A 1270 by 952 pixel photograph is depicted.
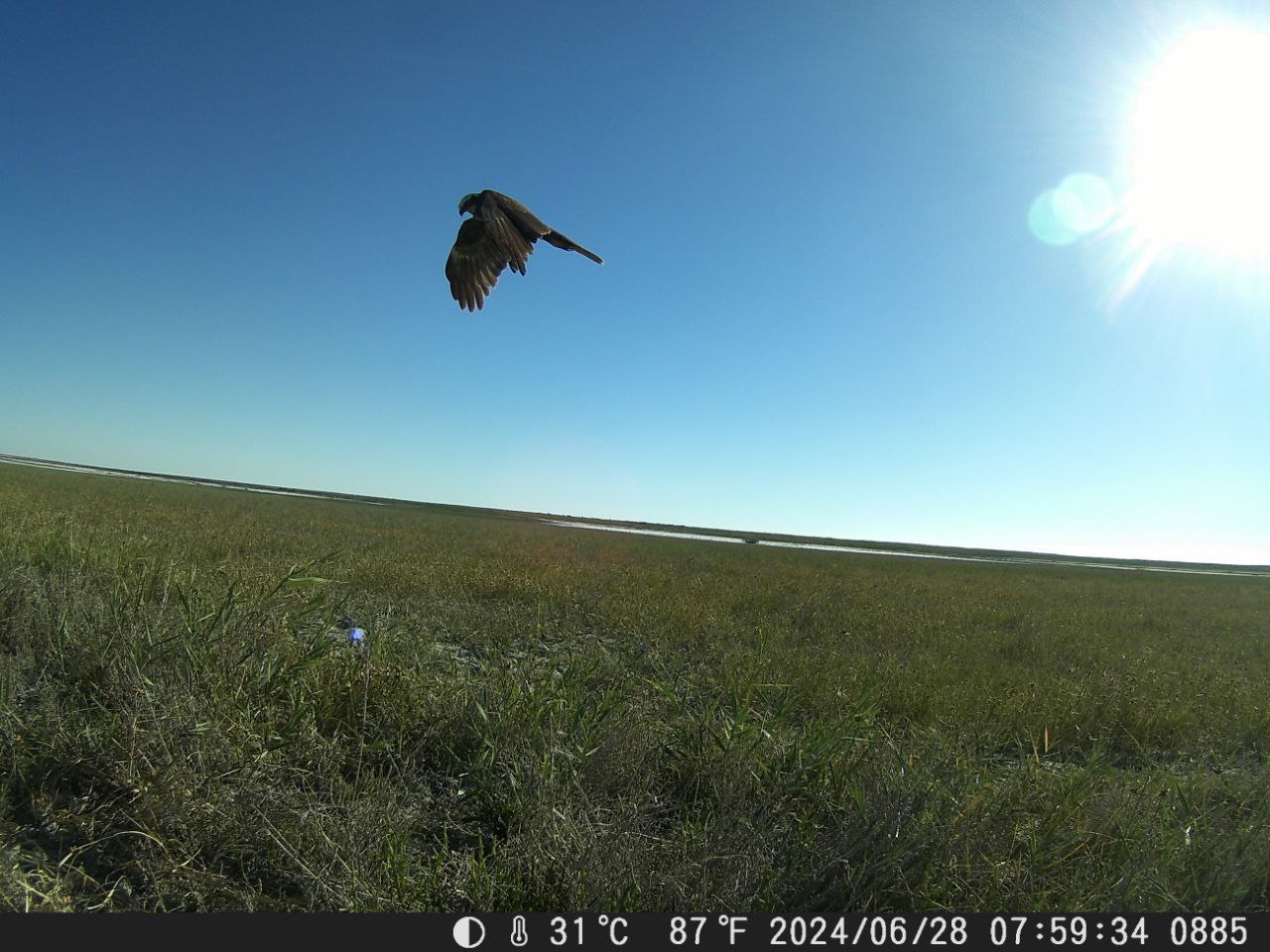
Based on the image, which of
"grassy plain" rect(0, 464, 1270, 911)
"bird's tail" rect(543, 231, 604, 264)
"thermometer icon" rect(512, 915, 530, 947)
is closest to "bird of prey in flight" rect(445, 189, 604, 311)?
"bird's tail" rect(543, 231, 604, 264)

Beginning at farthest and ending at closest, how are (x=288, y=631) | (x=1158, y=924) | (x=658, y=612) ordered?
(x=658, y=612), (x=288, y=631), (x=1158, y=924)

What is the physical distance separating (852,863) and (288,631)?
126 inches

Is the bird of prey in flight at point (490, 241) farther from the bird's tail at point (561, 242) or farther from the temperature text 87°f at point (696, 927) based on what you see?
the temperature text 87°f at point (696, 927)

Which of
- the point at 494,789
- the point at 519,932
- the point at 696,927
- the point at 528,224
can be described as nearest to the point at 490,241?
the point at 528,224

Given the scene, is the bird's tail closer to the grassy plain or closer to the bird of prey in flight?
the bird of prey in flight

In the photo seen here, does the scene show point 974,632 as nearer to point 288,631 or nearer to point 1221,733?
point 1221,733

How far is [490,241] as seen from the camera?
260 cm

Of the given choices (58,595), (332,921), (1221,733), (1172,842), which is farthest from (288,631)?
(1221,733)

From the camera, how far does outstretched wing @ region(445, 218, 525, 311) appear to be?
2.80 metres

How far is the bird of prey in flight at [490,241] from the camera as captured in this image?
2521 millimetres

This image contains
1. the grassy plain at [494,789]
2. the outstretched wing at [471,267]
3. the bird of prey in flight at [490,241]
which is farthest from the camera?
the outstretched wing at [471,267]

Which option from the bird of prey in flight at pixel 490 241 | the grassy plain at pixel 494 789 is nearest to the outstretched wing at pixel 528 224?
the bird of prey in flight at pixel 490 241

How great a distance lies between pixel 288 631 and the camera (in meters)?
3.38

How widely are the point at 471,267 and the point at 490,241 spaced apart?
37 cm
